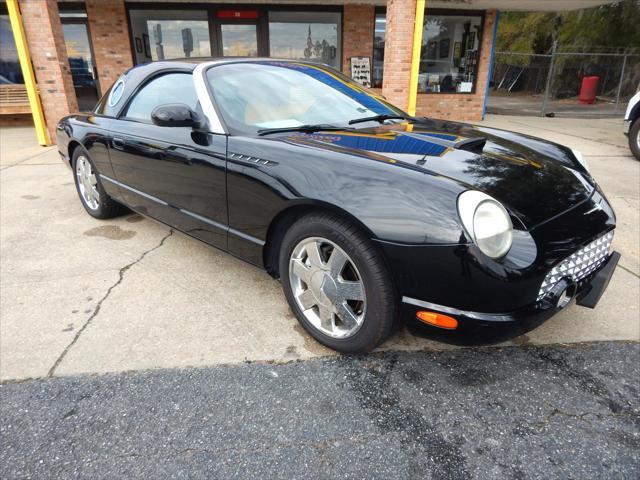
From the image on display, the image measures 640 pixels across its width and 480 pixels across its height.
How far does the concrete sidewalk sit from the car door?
42 centimetres

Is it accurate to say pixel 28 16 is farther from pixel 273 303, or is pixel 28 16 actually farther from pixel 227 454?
pixel 227 454

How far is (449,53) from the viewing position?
39.6 ft

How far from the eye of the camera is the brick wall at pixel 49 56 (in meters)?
7.84

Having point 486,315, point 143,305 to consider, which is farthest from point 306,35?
point 486,315

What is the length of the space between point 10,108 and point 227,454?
12.2m

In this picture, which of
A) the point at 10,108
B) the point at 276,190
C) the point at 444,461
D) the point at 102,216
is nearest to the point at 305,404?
the point at 444,461

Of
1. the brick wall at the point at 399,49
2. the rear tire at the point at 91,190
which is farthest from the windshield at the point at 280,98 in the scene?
the brick wall at the point at 399,49

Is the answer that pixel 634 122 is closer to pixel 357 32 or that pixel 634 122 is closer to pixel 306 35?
pixel 357 32

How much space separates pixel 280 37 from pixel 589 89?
533 inches

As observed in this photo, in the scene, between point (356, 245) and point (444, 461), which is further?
point (356, 245)

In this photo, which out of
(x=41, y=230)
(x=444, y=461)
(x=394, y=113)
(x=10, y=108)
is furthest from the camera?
(x=10, y=108)

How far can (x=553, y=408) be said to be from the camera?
1.94 meters

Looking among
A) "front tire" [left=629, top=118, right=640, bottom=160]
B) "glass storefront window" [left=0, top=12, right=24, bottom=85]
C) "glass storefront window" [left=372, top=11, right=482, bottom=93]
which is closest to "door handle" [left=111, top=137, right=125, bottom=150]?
"front tire" [left=629, top=118, right=640, bottom=160]

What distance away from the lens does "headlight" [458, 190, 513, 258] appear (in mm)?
1732
